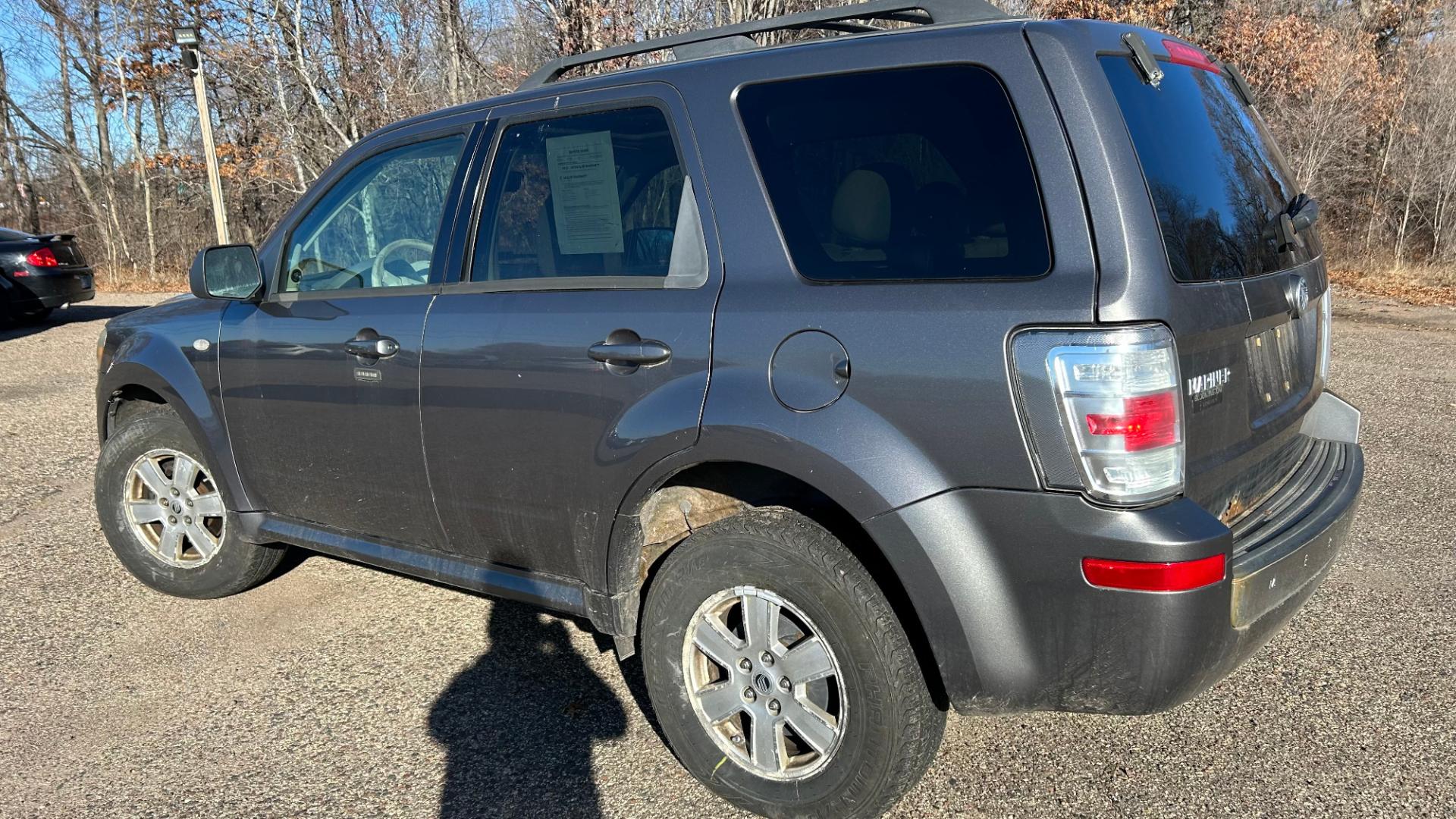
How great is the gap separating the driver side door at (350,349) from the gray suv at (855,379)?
0.8 inches

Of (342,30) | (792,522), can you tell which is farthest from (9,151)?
(792,522)

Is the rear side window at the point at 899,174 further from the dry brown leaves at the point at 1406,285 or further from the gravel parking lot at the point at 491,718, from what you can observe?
the dry brown leaves at the point at 1406,285

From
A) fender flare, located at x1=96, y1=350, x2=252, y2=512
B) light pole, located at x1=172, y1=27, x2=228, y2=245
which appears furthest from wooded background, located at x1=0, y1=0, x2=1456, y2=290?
fender flare, located at x1=96, y1=350, x2=252, y2=512

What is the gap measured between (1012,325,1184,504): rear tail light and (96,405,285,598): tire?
334 cm

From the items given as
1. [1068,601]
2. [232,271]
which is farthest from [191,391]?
[1068,601]

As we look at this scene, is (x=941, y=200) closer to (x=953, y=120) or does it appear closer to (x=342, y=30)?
(x=953, y=120)

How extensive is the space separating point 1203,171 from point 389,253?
262 centimetres

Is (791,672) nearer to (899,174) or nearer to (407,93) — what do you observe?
(899,174)

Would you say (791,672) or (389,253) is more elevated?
(389,253)

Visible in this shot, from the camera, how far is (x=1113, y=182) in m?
2.23

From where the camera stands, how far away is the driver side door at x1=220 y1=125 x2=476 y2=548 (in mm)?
3412

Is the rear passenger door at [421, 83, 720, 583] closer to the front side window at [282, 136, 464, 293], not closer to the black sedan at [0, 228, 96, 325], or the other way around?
the front side window at [282, 136, 464, 293]

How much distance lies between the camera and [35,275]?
1355cm

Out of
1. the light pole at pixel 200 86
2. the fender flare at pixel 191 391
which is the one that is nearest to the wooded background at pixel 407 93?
the light pole at pixel 200 86
